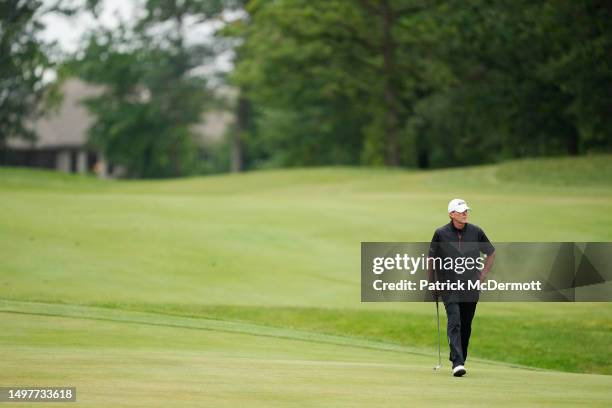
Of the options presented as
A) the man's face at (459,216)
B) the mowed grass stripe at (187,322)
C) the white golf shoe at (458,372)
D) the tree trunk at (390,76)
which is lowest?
the white golf shoe at (458,372)

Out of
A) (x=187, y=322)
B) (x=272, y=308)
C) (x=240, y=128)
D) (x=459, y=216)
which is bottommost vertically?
(x=187, y=322)

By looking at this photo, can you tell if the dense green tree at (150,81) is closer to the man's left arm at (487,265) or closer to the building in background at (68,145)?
the building in background at (68,145)

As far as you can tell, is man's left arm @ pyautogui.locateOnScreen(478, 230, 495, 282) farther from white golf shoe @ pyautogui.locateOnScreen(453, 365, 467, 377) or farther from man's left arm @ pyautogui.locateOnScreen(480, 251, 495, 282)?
white golf shoe @ pyautogui.locateOnScreen(453, 365, 467, 377)

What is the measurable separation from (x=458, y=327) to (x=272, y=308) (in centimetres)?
730

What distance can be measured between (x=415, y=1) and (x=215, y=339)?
42363 millimetres

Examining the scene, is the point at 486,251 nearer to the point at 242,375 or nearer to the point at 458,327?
the point at 458,327

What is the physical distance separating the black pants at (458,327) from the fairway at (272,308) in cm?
36

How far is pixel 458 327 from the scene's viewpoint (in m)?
12.4

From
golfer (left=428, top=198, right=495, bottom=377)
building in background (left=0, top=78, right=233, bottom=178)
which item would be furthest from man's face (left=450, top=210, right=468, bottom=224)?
building in background (left=0, top=78, right=233, bottom=178)

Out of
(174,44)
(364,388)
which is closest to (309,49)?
(174,44)

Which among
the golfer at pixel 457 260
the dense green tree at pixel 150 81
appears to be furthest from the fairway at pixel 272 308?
the dense green tree at pixel 150 81

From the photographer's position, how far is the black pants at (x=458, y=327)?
11969mm

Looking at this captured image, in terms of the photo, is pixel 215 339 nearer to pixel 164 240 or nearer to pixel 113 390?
pixel 113 390

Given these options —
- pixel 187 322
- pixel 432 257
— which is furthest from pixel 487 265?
pixel 187 322
